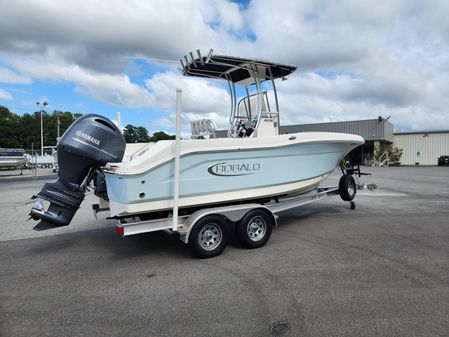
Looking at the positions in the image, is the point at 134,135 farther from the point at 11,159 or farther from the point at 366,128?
the point at 366,128

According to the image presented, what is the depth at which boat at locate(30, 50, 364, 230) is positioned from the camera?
457cm

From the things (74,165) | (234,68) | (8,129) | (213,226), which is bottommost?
(213,226)

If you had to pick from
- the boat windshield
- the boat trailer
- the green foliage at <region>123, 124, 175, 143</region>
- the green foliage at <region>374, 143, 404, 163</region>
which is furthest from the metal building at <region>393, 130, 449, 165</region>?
the boat trailer

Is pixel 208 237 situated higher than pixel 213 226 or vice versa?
pixel 213 226

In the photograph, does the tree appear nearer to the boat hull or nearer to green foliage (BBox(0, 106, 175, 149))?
green foliage (BBox(0, 106, 175, 149))

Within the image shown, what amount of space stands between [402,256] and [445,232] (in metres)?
1.95

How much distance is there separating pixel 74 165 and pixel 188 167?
163cm

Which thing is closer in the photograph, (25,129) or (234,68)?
(234,68)

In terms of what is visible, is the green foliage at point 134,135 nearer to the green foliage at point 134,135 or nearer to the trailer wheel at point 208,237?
the green foliage at point 134,135

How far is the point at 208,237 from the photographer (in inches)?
195

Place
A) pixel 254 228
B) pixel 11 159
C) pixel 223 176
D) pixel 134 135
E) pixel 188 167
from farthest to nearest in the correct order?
pixel 11 159 → pixel 134 135 → pixel 254 228 → pixel 223 176 → pixel 188 167

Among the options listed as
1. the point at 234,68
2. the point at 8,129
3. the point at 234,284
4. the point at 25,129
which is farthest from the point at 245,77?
the point at 25,129

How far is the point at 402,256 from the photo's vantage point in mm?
4859

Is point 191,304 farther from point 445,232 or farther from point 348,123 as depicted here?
point 348,123
